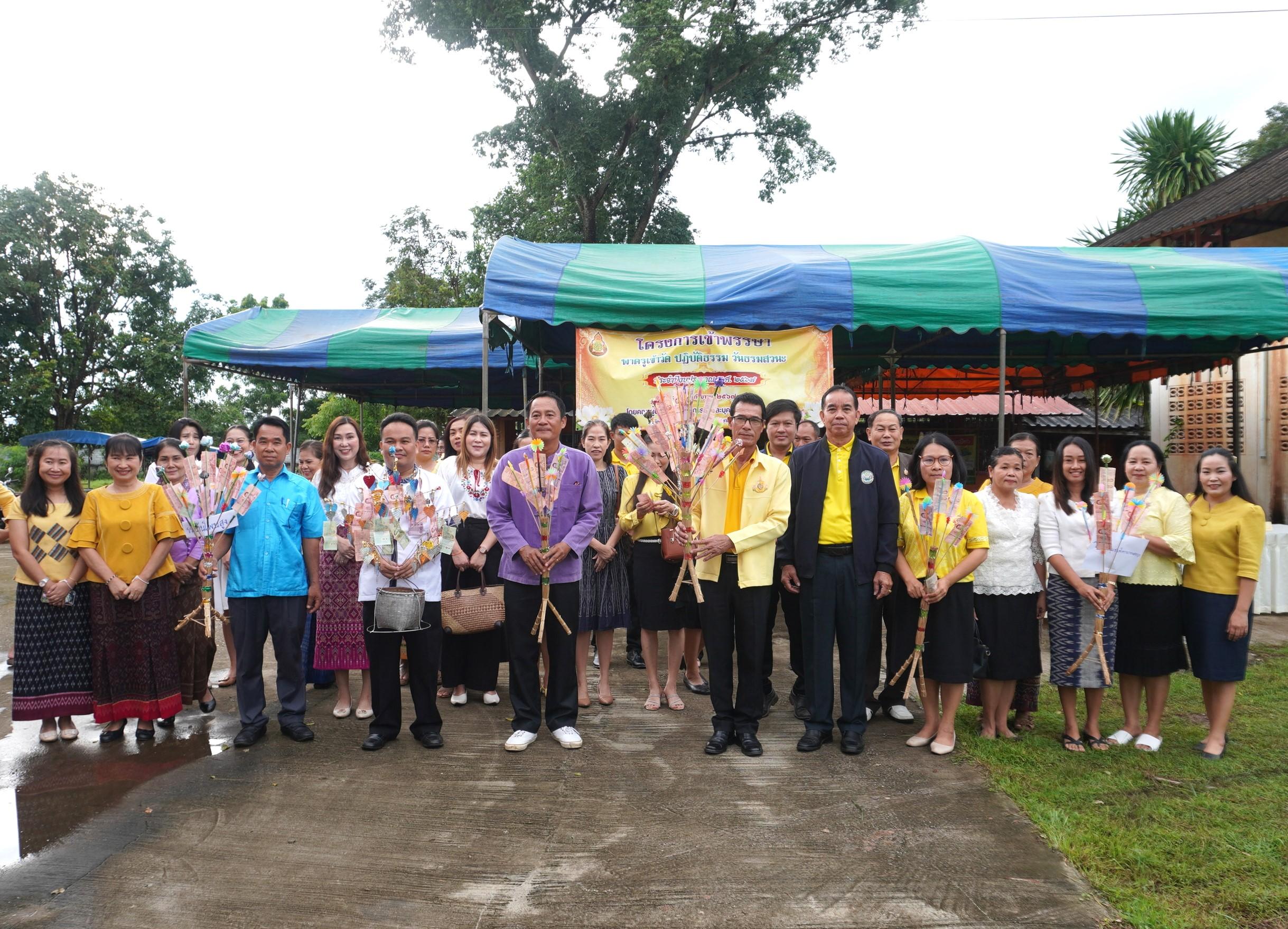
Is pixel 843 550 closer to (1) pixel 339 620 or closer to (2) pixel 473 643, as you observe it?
(2) pixel 473 643

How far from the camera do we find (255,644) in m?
4.14

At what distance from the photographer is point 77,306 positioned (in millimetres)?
19688

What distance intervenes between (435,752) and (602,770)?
907mm

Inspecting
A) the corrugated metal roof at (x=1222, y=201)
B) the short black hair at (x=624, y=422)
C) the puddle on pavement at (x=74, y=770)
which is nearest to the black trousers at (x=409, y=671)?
the puddle on pavement at (x=74, y=770)

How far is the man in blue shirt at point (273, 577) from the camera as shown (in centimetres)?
410

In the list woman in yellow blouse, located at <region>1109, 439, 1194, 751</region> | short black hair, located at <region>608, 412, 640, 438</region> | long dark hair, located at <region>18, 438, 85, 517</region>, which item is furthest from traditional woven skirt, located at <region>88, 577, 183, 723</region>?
woman in yellow blouse, located at <region>1109, 439, 1194, 751</region>

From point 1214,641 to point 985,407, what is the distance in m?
13.7

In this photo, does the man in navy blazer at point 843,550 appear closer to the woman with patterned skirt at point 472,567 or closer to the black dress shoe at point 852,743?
the black dress shoe at point 852,743

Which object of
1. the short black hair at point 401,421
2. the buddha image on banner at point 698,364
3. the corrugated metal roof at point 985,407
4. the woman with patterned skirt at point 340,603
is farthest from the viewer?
the corrugated metal roof at point 985,407

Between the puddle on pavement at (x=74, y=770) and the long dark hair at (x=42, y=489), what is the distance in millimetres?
1242

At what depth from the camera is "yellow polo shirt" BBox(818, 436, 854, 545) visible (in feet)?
13.2

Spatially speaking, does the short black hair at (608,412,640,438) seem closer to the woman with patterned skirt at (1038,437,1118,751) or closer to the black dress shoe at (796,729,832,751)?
the black dress shoe at (796,729,832,751)

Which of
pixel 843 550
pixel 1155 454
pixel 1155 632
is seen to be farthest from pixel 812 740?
pixel 1155 454

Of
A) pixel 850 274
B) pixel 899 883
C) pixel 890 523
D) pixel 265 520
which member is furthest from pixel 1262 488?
pixel 265 520
